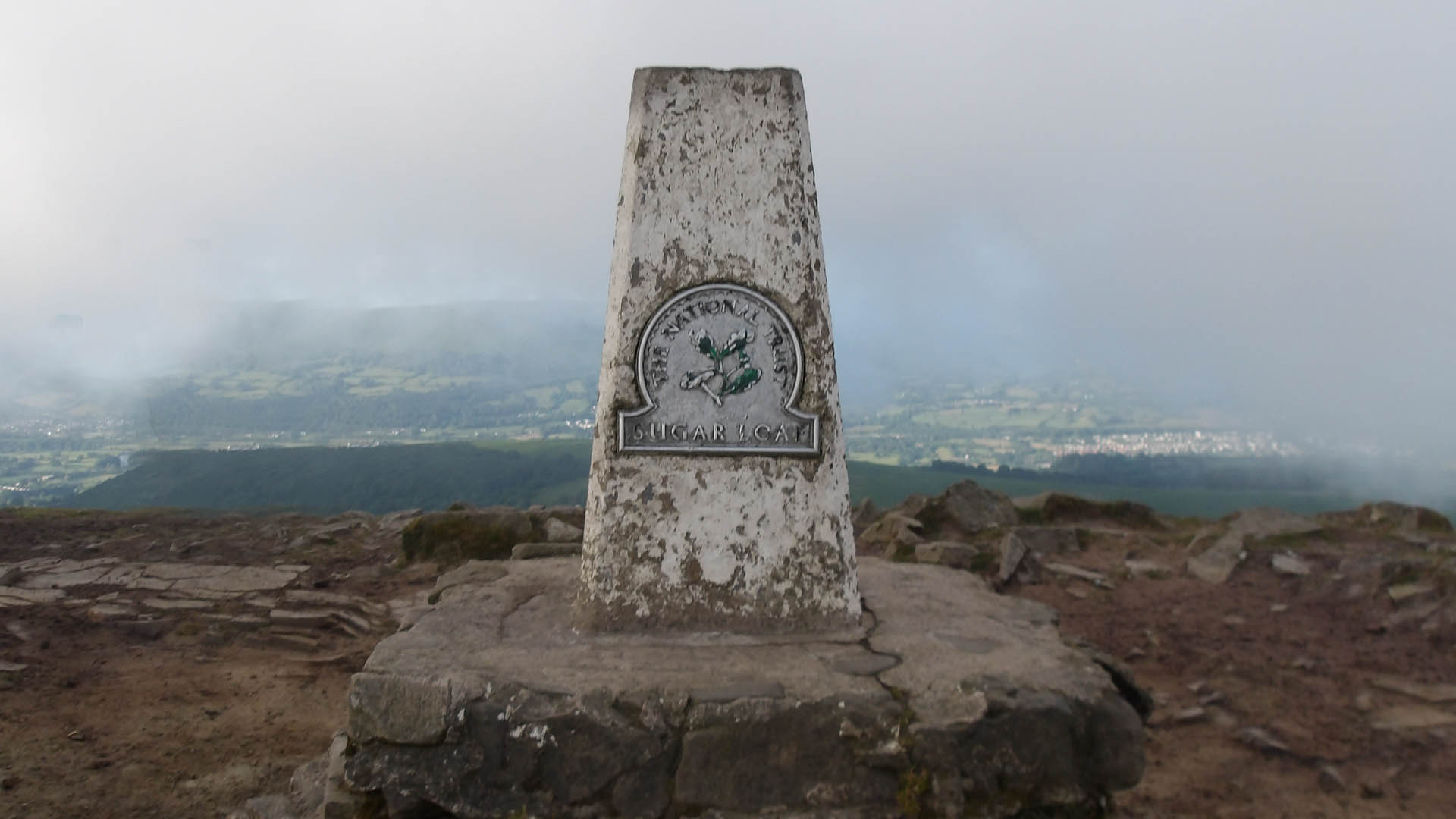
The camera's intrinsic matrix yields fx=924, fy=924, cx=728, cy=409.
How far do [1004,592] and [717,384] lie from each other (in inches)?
202

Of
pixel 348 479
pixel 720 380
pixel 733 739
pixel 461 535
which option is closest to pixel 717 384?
pixel 720 380

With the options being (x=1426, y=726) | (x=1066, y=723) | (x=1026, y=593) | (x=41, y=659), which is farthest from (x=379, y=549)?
(x=1426, y=726)

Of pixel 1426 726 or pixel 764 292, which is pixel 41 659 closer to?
→ pixel 764 292

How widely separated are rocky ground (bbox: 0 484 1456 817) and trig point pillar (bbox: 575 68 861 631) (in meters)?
2.29

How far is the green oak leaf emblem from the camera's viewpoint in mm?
4590

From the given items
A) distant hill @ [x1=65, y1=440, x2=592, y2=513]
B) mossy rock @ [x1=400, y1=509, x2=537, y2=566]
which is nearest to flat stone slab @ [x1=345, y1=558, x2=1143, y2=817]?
mossy rock @ [x1=400, y1=509, x2=537, y2=566]

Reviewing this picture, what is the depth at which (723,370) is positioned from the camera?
4609mm

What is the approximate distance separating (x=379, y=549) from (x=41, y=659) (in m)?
4.31

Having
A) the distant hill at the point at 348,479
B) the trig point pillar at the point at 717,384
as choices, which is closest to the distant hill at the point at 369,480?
the distant hill at the point at 348,479

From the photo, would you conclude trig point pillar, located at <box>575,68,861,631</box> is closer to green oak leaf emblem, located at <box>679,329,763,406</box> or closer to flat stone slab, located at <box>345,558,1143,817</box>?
green oak leaf emblem, located at <box>679,329,763,406</box>

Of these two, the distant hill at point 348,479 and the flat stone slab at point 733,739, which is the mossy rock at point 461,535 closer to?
the distant hill at point 348,479

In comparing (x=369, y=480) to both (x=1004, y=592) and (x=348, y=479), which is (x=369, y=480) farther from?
(x=1004, y=592)

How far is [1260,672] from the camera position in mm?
6766

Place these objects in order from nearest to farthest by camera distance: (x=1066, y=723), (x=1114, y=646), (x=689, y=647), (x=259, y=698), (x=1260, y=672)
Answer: (x=1066, y=723) → (x=689, y=647) → (x=259, y=698) → (x=1260, y=672) → (x=1114, y=646)
